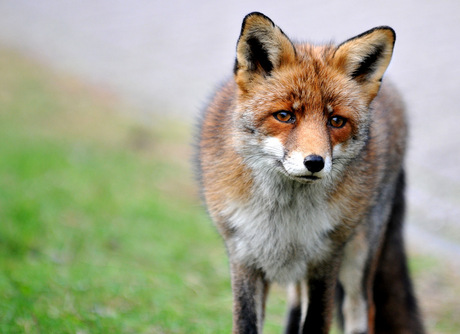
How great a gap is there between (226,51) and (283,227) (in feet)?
48.9

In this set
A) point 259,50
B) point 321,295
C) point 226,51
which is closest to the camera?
point 259,50

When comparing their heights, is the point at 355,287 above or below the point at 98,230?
above

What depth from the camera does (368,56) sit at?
4.43 metres

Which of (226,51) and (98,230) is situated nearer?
(98,230)

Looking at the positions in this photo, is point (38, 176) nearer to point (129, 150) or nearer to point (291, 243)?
point (129, 150)

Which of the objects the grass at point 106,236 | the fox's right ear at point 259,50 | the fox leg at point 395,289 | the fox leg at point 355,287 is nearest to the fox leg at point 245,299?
the fox leg at point 355,287

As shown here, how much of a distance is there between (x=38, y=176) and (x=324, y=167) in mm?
7064

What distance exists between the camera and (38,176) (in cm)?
987

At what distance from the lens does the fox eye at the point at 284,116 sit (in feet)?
13.5

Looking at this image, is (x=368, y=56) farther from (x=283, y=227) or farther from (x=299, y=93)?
(x=283, y=227)

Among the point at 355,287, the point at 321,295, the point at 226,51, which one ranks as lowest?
the point at 355,287

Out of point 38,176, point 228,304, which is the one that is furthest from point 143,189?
point 228,304

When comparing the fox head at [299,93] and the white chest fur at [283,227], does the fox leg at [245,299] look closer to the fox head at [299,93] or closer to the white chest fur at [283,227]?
the white chest fur at [283,227]

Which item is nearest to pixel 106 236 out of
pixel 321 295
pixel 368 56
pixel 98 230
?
pixel 98 230
